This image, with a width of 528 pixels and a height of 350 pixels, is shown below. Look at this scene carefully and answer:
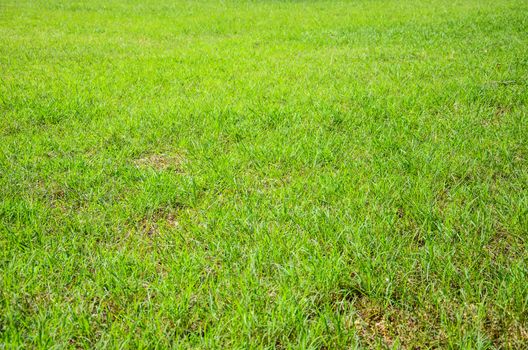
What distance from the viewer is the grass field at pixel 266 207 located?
1.92 meters

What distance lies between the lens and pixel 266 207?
2898 mm

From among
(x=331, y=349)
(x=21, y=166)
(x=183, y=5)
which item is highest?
(x=183, y=5)

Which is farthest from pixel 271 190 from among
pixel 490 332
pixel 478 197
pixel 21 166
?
pixel 21 166

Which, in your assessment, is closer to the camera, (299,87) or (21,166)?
(21,166)

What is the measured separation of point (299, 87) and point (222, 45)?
4178mm

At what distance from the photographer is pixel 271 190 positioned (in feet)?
10.2

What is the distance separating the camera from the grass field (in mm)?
1915

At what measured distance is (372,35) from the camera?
10.2m

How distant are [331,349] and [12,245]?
6.54ft

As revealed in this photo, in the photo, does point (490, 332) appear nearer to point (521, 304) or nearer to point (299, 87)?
point (521, 304)

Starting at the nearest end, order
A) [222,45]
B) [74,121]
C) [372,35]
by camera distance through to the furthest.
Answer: [74,121] → [222,45] → [372,35]

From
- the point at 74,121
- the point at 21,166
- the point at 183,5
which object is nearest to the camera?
the point at 21,166

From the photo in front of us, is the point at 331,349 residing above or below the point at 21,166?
below

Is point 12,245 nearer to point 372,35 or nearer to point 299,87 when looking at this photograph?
point 299,87
